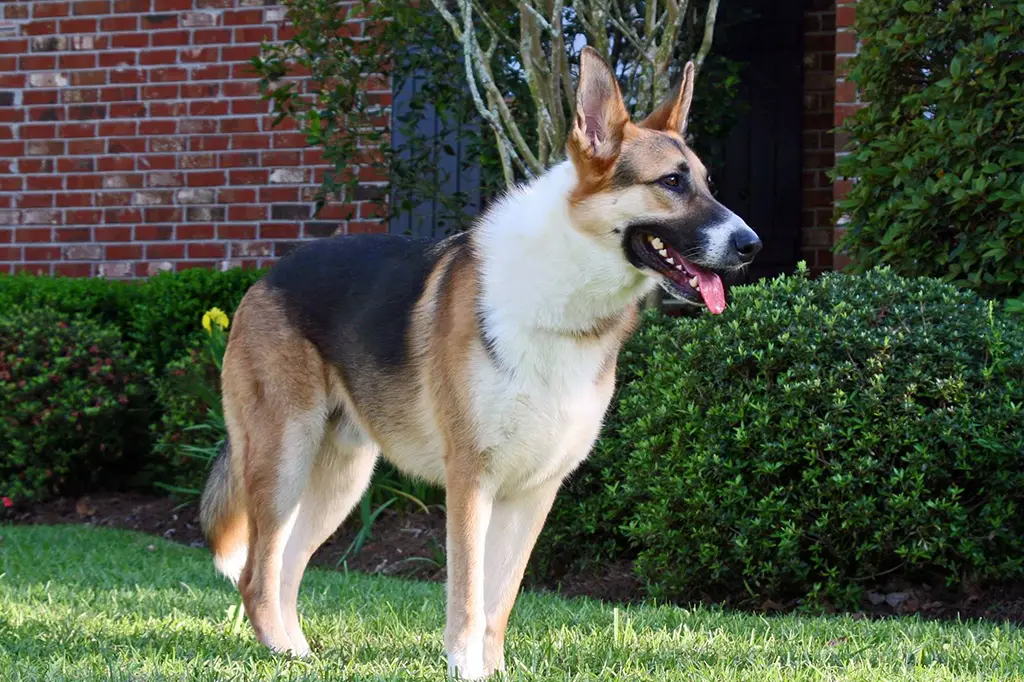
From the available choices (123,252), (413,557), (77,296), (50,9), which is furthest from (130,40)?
(413,557)

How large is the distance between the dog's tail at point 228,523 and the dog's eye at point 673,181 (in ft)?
6.35

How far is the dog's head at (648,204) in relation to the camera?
352cm

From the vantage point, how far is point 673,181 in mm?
3637

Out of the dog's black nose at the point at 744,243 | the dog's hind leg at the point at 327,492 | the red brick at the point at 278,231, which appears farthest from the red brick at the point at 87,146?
the dog's black nose at the point at 744,243

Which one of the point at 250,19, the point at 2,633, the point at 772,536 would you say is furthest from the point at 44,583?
the point at 250,19

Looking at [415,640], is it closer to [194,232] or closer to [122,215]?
[194,232]

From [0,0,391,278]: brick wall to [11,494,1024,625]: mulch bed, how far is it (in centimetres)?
190

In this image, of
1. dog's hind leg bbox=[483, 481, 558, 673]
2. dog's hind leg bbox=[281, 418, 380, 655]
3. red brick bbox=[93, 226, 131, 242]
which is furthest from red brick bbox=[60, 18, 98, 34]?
dog's hind leg bbox=[483, 481, 558, 673]

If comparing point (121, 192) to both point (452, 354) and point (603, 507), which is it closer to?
point (603, 507)

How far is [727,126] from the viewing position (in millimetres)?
7996

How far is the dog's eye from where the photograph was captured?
3631mm

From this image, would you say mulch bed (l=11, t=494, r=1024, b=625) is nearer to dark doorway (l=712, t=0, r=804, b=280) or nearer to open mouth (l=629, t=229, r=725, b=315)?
open mouth (l=629, t=229, r=725, b=315)

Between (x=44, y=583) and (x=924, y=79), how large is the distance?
484cm

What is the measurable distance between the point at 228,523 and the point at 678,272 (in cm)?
203
